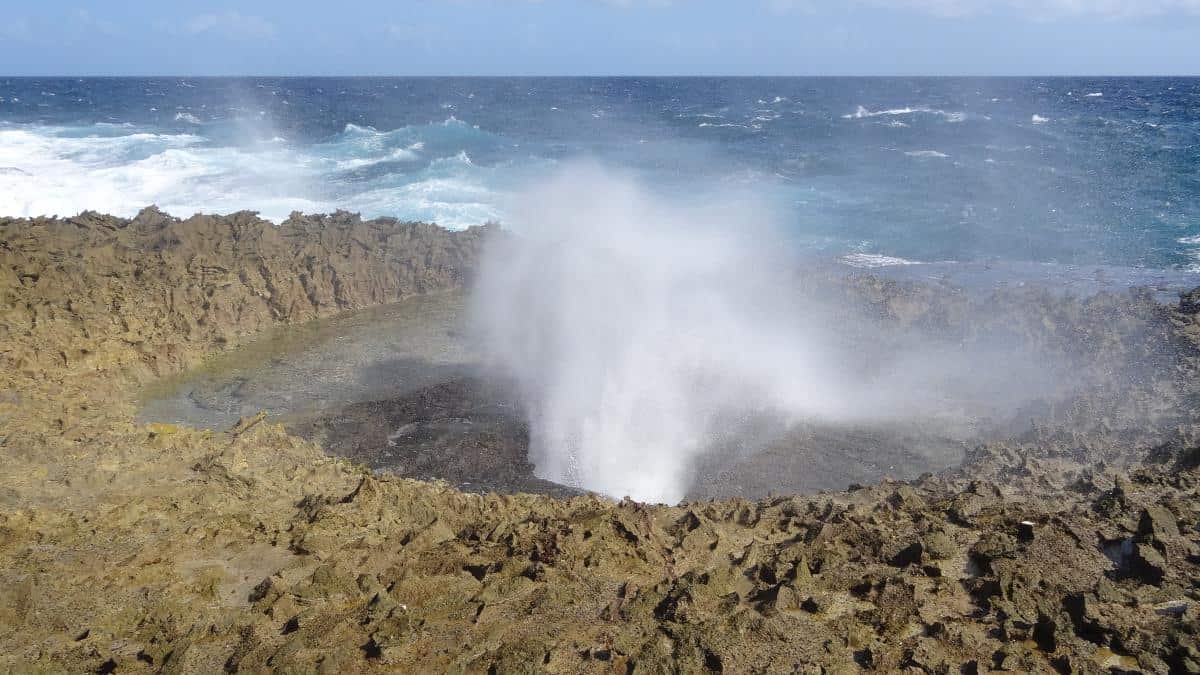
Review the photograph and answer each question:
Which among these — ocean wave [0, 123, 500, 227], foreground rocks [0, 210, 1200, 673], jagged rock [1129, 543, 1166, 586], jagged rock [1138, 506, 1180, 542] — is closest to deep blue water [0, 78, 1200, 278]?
ocean wave [0, 123, 500, 227]

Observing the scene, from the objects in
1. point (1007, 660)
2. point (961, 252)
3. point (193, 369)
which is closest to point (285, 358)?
point (193, 369)

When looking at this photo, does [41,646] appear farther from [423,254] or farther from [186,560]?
[423,254]

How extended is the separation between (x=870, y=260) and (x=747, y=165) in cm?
1654

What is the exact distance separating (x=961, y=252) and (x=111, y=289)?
19703 mm

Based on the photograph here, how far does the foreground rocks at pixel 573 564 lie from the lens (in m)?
5.30

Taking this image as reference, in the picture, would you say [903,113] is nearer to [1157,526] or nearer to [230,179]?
[230,179]

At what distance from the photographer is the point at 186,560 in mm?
6535

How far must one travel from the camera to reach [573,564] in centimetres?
625

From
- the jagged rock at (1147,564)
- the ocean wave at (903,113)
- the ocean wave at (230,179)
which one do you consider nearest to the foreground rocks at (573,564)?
the jagged rock at (1147,564)

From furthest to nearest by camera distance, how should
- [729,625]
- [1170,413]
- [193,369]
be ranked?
[193,369], [1170,413], [729,625]

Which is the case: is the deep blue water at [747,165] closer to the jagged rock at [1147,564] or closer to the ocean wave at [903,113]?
the ocean wave at [903,113]

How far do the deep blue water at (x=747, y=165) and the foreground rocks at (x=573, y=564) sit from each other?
15556 millimetres

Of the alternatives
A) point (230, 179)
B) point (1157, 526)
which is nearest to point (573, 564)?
point (1157, 526)

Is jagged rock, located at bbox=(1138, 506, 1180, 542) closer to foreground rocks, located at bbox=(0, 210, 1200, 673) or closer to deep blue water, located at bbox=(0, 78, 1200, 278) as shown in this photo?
foreground rocks, located at bbox=(0, 210, 1200, 673)
